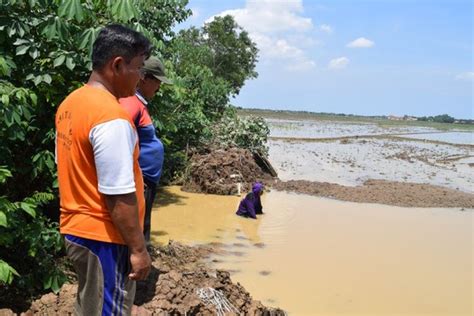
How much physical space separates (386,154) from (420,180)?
8.20 metres

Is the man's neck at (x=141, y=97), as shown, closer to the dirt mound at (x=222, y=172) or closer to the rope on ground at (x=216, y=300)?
the rope on ground at (x=216, y=300)

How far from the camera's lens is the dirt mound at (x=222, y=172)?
10.3m

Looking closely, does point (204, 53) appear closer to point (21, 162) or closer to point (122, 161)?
point (21, 162)

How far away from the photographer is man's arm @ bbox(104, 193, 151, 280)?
1.84 m

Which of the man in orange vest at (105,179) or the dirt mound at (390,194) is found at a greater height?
the man in orange vest at (105,179)

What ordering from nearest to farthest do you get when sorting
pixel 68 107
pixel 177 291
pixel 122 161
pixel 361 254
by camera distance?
pixel 122 161
pixel 68 107
pixel 177 291
pixel 361 254

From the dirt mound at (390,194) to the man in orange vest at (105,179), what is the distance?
9.11 metres

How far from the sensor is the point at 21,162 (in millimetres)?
3703

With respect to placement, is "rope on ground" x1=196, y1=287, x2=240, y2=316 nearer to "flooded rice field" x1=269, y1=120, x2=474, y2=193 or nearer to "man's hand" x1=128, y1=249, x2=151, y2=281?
"man's hand" x1=128, y1=249, x2=151, y2=281

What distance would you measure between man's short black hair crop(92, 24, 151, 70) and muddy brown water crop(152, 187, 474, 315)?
3.41 m

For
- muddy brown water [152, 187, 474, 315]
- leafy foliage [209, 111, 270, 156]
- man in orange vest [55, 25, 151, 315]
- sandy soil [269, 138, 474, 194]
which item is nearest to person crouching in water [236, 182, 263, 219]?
muddy brown water [152, 187, 474, 315]

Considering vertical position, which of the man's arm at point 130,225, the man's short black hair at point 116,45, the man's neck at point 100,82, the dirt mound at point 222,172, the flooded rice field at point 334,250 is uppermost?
the man's short black hair at point 116,45

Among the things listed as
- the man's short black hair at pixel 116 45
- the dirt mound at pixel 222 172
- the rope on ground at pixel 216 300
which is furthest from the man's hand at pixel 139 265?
the dirt mound at pixel 222 172

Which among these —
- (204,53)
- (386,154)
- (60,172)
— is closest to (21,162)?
(60,172)
